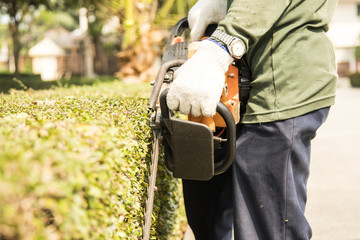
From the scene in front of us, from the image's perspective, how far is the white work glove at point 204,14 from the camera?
2.24m

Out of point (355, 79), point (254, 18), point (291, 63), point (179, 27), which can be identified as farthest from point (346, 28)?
point (254, 18)

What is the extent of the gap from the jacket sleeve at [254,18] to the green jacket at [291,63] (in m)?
0.02

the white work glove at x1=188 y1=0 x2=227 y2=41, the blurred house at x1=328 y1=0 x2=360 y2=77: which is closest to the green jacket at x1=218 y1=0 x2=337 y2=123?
the white work glove at x1=188 y1=0 x2=227 y2=41

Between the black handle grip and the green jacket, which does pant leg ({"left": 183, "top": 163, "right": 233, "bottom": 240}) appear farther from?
the black handle grip

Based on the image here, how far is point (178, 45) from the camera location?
7.29ft

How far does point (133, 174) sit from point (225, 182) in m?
0.70

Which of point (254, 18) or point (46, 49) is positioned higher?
point (46, 49)

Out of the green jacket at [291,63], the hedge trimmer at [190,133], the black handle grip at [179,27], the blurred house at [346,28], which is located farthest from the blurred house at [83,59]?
the blurred house at [346,28]

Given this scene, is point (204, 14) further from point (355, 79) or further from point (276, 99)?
point (355, 79)

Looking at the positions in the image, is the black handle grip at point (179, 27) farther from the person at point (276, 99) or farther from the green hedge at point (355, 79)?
the green hedge at point (355, 79)

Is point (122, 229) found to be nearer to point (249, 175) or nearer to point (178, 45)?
point (249, 175)

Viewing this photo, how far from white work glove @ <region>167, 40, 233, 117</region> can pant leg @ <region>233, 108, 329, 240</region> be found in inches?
15.1

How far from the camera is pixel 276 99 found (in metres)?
1.98

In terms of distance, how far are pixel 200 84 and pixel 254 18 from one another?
1.39 feet
